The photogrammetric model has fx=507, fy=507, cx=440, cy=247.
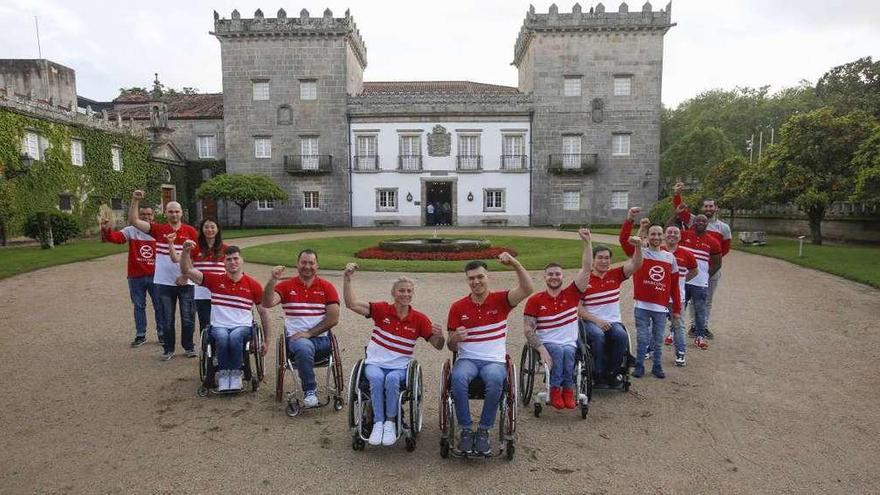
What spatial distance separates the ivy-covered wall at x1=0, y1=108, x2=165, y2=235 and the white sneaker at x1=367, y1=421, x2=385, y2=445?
2167 cm

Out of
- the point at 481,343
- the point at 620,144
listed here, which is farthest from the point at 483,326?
the point at 620,144

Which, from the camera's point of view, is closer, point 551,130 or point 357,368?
point 357,368

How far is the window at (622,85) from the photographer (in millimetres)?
31750

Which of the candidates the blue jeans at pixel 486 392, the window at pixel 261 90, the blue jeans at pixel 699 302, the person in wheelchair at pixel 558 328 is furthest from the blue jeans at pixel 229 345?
the window at pixel 261 90

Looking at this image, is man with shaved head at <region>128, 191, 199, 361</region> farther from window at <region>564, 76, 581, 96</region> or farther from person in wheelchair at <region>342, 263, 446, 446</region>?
window at <region>564, 76, 581, 96</region>

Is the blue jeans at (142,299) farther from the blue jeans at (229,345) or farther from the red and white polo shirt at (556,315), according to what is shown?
the red and white polo shirt at (556,315)

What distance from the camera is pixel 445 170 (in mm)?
32875

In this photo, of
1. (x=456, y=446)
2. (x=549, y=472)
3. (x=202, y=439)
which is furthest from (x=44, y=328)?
(x=549, y=472)

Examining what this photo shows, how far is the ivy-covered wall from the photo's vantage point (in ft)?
66.1

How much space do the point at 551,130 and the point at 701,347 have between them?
1062 inches

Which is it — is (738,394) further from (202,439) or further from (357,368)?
(202,439)

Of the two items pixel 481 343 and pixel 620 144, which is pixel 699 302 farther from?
pixel 620 144

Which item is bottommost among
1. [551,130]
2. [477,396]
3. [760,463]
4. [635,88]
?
[760,463]

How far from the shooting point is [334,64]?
31.9 meters
